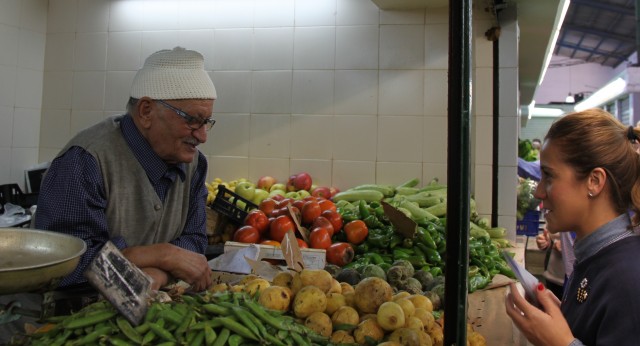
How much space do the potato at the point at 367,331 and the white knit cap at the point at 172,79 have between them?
1271 millimetres

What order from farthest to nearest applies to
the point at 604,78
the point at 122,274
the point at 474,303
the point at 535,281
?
the point at 604,78 < the point at 474,303 < the point at 535,281 < the point at 122,274

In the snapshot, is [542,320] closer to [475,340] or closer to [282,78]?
[475,340]

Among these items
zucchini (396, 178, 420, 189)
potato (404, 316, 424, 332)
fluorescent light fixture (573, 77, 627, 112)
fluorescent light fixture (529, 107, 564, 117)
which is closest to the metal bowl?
potato (404, 316, 424, 332)

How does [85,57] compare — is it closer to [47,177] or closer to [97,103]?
[97,103]

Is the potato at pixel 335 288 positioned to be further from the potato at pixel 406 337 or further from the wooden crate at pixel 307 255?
the wooden crate at pixel 307 255

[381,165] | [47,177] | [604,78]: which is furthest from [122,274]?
[604,78]

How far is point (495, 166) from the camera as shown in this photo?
4.96 m

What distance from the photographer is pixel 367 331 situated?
5.79ft

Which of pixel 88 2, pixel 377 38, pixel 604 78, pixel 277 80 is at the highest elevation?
pixel 604 78

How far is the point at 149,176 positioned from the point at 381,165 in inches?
126

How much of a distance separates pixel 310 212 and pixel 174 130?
190 centimetres

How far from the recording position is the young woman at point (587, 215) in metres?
1.61

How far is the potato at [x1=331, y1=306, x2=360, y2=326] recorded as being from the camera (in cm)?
182

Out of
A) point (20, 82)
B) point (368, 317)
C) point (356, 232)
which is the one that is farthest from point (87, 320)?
point (20, 82)
